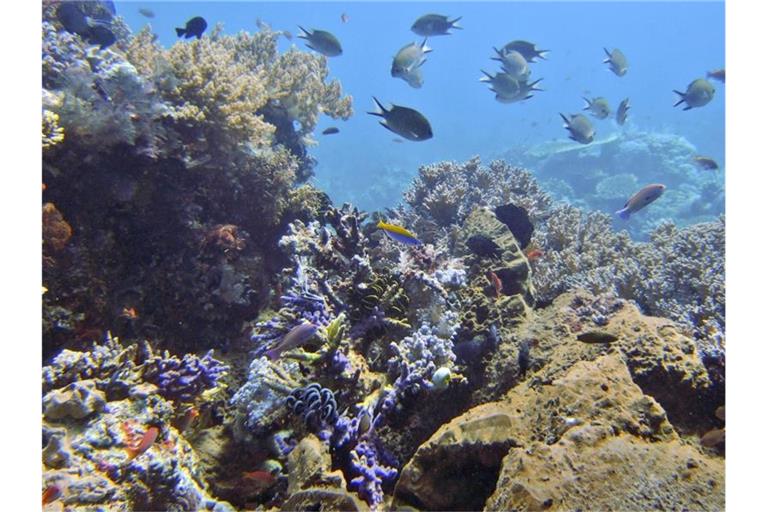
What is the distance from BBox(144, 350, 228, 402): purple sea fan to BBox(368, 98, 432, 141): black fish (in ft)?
9.23

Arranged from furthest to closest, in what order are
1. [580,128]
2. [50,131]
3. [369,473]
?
[580,128]
[50,131]
[369,473]

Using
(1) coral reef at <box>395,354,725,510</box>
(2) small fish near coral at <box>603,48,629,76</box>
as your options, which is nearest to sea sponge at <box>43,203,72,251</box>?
(1) coral reef at <box>395,354,725,510</box>

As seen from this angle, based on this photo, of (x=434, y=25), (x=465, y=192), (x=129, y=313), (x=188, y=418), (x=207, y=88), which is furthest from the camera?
(x=465, y=192)

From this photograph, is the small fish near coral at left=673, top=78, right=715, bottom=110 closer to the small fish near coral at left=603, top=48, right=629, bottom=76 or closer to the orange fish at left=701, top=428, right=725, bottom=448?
the small fish near coral at left=603, top=48, right=629, bottom=76

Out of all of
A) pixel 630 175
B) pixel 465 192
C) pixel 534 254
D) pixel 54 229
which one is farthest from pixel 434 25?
pixel 630 175

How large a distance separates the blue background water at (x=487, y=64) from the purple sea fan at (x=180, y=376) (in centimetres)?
3266

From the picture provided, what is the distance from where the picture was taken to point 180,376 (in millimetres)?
3359

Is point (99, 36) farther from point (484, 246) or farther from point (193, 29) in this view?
point (484, 246)

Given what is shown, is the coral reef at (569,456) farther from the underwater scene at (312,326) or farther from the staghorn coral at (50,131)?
the staghorn coral at (50,131)

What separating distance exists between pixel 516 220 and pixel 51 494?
5506 mm

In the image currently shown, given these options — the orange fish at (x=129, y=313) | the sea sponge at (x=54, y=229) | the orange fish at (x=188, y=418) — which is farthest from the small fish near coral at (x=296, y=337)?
the sea sponge at (x=54, y=229)
